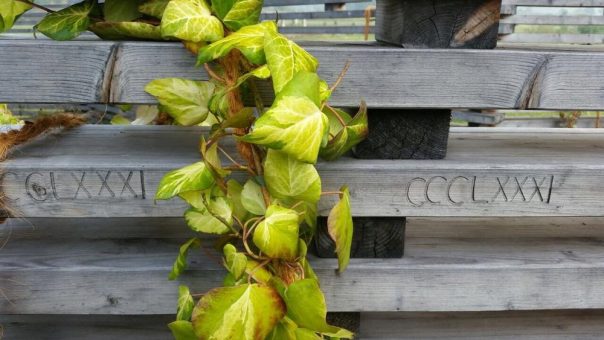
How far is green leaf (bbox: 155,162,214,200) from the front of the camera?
2.33 ft

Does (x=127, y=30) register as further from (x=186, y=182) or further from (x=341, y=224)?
(x=341, y=224)

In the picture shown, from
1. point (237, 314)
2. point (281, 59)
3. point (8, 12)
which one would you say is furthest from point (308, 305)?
point (8, 12)

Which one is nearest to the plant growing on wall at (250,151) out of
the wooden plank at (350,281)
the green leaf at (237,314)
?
the green leaf at (237,314)

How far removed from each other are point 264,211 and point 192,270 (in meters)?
0.22

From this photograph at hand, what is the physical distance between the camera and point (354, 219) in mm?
952

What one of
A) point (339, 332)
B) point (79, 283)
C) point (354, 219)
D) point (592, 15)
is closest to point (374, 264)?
point (354, 219)

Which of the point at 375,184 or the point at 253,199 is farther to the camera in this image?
the point at 375,184

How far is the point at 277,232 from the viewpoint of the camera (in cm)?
71

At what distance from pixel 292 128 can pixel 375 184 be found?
26cm

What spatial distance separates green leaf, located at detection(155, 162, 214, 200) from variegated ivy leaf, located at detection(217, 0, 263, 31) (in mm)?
203

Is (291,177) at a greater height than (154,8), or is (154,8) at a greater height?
(154,8)

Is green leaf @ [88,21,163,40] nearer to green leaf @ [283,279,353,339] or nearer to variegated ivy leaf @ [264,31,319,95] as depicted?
variegated ivy leaf @ [264,31,319,95]

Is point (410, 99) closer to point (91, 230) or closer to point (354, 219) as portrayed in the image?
point (354, 219)

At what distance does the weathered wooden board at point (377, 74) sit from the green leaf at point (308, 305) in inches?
11.4
